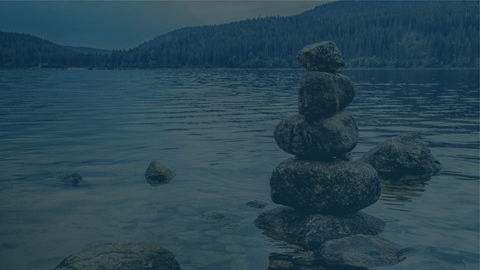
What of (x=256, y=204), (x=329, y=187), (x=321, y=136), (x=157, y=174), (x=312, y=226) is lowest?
(x=256, y=204)

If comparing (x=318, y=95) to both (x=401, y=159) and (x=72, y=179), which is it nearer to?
(x=401, y=159)

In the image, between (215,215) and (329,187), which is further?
(215,215)

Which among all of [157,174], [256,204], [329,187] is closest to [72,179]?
[157,174]

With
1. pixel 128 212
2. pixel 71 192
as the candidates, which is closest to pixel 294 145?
pixel 128 212

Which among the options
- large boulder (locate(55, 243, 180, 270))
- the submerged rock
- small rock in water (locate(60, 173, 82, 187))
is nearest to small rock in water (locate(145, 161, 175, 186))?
small rock in water (locate(60, 173, 82, 187))

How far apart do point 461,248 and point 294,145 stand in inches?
261

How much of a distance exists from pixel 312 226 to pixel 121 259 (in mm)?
6872

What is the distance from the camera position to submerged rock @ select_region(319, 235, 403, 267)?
13898 millimetres

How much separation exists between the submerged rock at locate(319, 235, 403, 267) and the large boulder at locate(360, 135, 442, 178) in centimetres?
1154

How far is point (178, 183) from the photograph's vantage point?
79.9 feet

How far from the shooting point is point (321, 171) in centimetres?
1725

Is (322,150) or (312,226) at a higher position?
(322,150)

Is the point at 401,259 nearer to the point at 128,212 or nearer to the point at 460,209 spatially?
the point at 460,209

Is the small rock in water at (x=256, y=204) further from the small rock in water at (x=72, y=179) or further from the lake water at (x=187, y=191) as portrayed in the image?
the small rock in water at (x=72, y=179)
